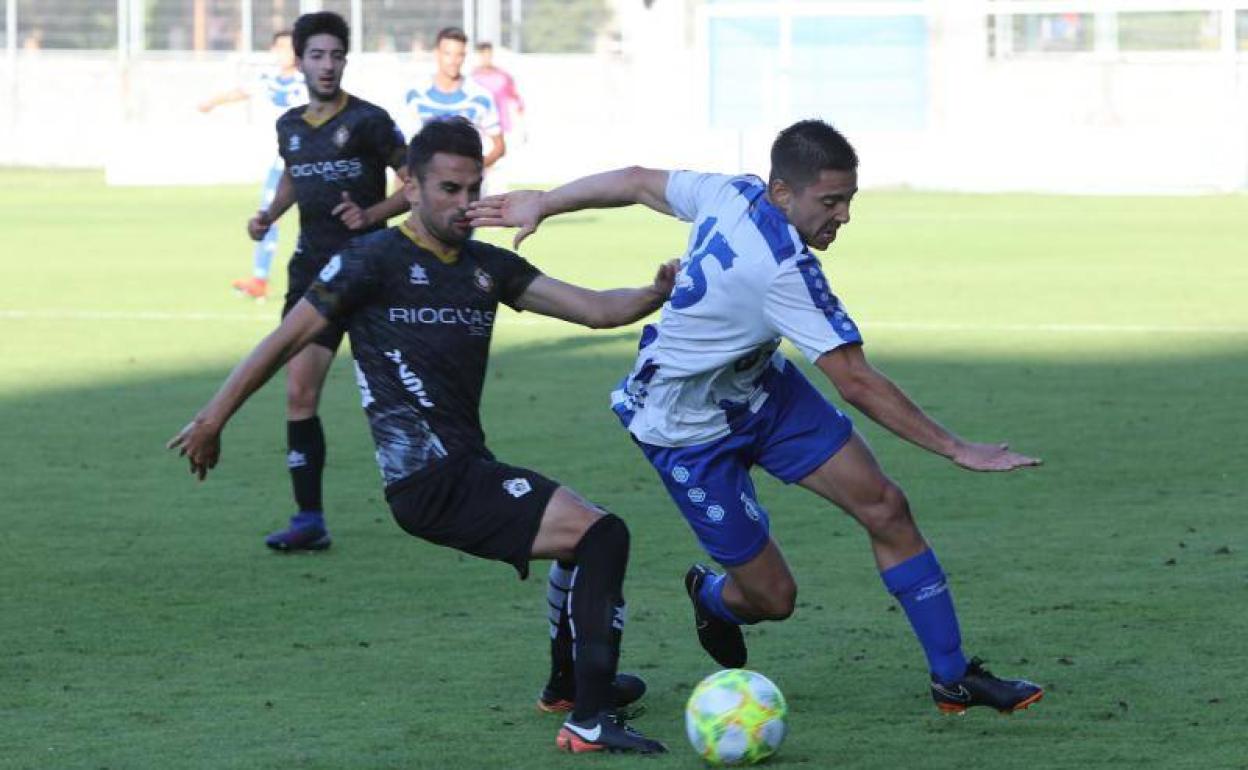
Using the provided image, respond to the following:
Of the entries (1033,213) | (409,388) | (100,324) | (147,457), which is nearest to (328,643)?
(409,388)

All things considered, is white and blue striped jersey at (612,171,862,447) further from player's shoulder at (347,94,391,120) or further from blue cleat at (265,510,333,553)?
player's shoulder at (347,94,391,120)

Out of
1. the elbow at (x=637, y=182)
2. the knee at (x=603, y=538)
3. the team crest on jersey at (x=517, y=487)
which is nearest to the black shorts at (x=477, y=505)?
the team crest on jersey at (x=517, y=487)

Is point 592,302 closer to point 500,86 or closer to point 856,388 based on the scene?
point 856,388

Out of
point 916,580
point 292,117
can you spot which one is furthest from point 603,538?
point 292,117

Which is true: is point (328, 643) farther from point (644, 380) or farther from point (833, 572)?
point (833, 572)

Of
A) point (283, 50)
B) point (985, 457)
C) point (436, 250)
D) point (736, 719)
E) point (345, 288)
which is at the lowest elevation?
point (736, 719)

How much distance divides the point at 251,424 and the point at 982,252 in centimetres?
1284

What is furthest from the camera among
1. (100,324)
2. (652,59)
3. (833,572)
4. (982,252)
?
(652,59)

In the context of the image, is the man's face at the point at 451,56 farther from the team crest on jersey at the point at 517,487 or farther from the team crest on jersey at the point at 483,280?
the team crest on jersey at the point at 517,487

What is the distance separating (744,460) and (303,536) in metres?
3.14

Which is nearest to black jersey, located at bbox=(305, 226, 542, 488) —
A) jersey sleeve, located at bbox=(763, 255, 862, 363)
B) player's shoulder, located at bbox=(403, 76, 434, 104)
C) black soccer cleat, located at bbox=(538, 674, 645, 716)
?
black soccer cleat, located at bbox=(538, 674, 645, 716)

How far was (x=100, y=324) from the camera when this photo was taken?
58.4 feet

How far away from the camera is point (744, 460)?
6.85m

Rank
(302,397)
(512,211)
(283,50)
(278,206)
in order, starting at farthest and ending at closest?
(283,50) < (278,206) < (302,397) < (512,211)
